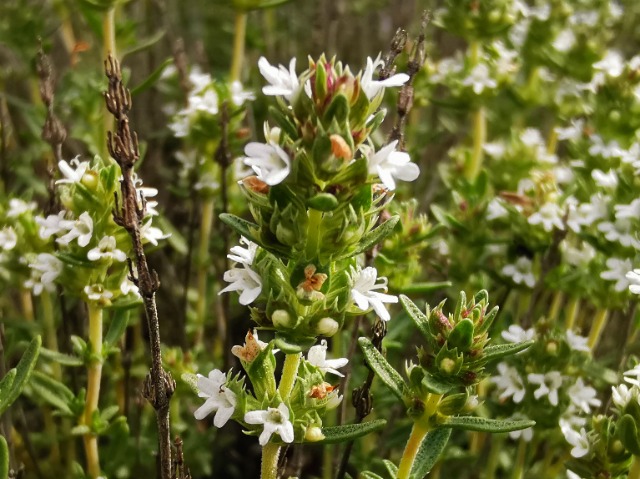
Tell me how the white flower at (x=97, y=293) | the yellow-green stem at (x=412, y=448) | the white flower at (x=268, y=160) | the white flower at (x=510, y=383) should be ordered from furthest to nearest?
1. the white flower at (x=510, y=383)
2. the white flower at (x=97, y=293)
3. the yellow-green stem at (x=412, y=448)
4. the white flower at (x=268, y=160)

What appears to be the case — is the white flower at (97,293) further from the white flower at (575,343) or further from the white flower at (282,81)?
the white flower at (575,343)

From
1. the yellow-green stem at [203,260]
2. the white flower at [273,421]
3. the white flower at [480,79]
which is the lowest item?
the yellow-green stem at [203,260]

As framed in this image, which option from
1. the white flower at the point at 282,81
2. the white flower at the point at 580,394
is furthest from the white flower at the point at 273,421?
the white flower at the point at 580,394

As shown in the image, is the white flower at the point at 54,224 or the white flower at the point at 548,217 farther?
the white flower at the point at 548,217

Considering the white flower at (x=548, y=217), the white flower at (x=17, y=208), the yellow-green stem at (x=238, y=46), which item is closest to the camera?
the white flower at (x=17, y=208)

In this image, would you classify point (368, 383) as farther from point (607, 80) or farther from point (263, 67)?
point (607, 80)

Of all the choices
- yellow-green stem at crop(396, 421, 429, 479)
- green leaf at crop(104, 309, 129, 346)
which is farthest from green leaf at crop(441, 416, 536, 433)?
green leaf at crop(104, 309, 129, 346)

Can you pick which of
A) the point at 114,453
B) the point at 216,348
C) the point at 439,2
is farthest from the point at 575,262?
the point at 439,2

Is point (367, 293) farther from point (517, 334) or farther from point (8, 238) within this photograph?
point (8, 238)
